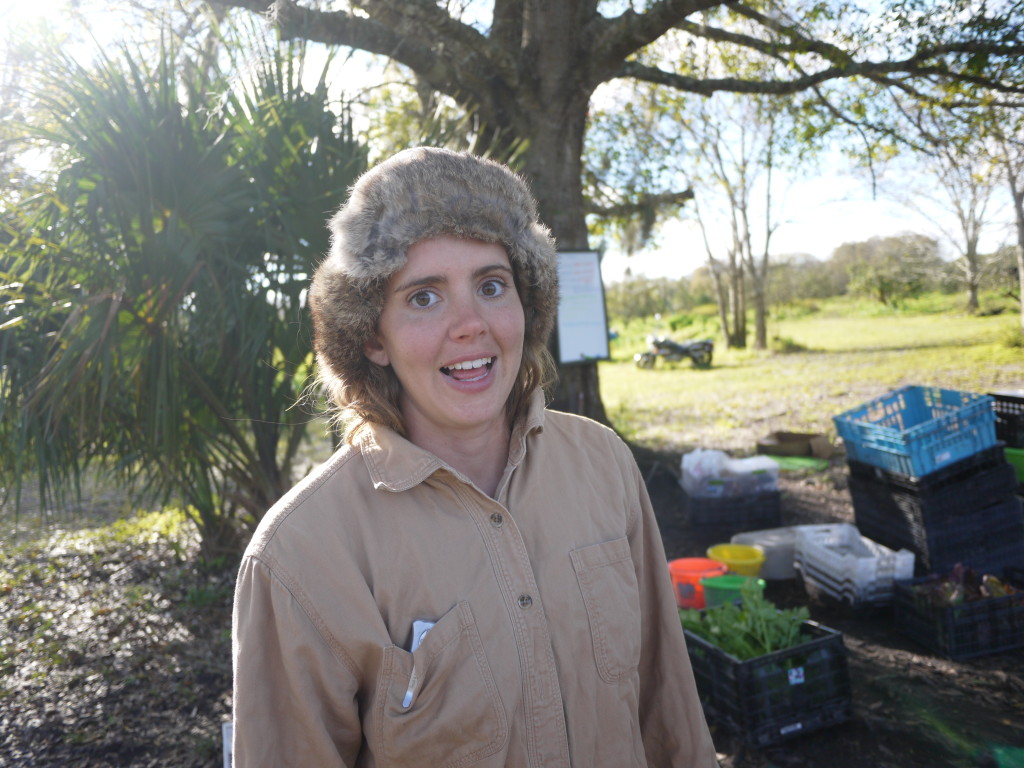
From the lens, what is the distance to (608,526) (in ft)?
5.96

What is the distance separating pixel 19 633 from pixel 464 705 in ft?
14.6

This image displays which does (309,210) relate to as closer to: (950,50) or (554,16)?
(554,16)

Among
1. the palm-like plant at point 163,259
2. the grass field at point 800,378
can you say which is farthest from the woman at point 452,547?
the grass field at point 800,378

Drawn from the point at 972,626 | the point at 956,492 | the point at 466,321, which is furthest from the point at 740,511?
the point at 466,321

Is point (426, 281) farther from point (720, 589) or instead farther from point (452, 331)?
point (720, 589)

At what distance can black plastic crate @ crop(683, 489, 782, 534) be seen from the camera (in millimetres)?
5980

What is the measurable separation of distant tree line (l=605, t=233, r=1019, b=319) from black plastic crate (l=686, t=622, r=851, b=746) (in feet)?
104

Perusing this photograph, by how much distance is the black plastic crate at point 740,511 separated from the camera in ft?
19.6

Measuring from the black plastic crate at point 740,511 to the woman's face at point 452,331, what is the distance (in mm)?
4611

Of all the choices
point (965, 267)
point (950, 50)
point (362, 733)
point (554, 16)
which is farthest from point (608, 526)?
point (965, 267)

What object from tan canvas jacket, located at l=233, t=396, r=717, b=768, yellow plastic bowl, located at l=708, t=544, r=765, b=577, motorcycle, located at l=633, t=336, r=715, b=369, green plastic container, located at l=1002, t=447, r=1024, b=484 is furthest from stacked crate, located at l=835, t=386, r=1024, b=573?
motorcycle, located at l=633, t=336, r=715, b=369

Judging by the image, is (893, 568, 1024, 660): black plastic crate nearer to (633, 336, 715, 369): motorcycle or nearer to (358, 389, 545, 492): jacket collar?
(358, 389, 545, 492): jacket collar

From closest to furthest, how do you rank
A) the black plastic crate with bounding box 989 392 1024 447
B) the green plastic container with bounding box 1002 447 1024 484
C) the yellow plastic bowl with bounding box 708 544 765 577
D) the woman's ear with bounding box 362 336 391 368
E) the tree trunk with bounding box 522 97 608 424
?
the woman's ear with bounding box 362 336 391 368 → the yellow plastic bowl with bounding box 708 544 765 577 → the green plastic container with bounding box 1002 447 1024 484 → the black plastic crate with bounding box 989 392 1024 447 → the tree trunk with bounding box 522 97 608 424

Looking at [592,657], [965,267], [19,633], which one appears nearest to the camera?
[592,657]
